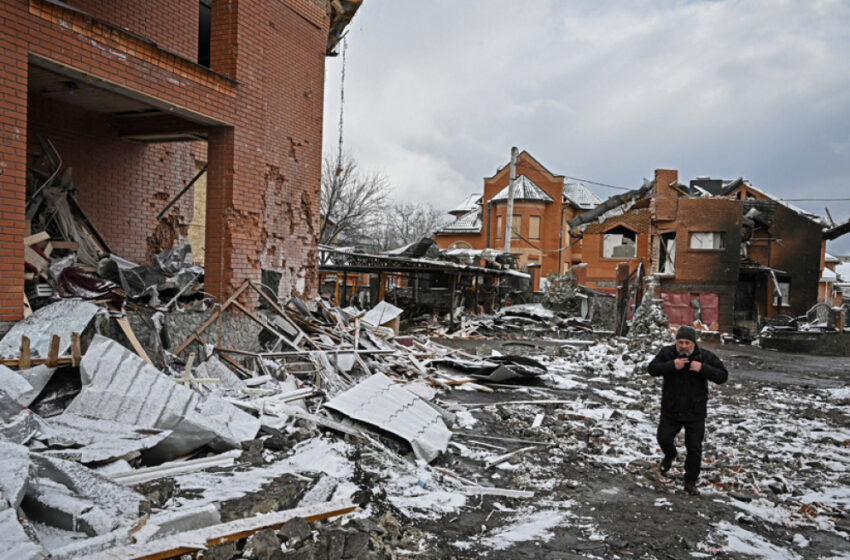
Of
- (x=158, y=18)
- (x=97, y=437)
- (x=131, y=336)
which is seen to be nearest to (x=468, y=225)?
(x=158, y=18)

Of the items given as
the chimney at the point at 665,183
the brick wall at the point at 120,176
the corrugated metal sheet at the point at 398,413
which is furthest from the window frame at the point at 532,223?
the corrugated metal sheet at the point at 398,413

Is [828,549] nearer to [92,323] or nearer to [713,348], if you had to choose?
[92,323]

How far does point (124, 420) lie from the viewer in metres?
5.10

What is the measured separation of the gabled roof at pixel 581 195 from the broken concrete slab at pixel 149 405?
49290 millimetres

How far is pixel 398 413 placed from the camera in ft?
22.9

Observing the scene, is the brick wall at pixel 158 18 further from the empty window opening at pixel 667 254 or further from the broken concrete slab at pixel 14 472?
the empty window opening at pixel 667 254

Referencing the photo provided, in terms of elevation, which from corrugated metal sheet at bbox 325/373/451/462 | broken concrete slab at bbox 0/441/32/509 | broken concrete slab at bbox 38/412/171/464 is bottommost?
corrugated metal sheet at bbox 325/373/451/462

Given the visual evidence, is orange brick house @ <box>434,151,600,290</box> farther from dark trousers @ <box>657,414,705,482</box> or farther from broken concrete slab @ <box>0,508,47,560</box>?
broken concrete slab @ <box>0,508,47,560</box>

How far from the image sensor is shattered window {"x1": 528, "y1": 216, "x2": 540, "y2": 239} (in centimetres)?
4547

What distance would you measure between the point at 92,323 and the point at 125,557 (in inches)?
168

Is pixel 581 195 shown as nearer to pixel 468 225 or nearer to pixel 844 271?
pixel 468 225

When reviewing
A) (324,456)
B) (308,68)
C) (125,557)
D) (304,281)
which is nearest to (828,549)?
(324,456)

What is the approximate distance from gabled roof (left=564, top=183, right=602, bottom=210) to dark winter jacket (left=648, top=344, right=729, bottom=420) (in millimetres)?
47553

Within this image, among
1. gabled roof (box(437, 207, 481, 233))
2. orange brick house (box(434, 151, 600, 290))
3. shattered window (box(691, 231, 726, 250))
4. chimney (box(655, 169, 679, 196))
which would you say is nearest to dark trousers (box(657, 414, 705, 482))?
shattered window (box(691, 231, 726, 250))
